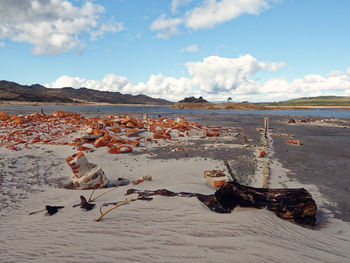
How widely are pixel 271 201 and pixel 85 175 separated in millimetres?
6078

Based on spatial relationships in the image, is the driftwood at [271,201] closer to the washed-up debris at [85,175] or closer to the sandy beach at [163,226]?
the sandy beach at [163,226]

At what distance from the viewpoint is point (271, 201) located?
5250 millimetres

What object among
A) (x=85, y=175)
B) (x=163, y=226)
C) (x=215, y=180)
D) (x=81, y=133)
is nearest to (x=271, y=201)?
(x=215, y=180)

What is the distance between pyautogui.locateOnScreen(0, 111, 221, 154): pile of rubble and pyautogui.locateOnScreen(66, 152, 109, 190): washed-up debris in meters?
4.42

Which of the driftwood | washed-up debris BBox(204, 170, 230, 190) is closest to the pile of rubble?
washed-up debris BBox(204, 170, 230, 190)

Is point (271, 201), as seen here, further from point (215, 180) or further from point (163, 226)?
point (163, 226)

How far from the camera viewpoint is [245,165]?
34.2 ft

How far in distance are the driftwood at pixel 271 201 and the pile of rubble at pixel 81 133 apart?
863 centimetres

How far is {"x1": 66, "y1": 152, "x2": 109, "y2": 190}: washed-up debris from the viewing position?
7.42m

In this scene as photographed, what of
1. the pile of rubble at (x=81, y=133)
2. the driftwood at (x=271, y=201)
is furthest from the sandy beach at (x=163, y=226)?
the pile of rubble at (x=81, y=133)

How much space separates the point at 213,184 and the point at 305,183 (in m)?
3.81

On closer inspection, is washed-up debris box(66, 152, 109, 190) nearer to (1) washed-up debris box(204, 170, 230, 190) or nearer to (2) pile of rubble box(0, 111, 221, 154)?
(1) washed-up debris box(204, 170, 230, 190)

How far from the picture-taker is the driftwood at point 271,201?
5.13 m

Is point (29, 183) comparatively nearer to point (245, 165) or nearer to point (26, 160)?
point (26, 160)
